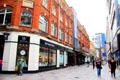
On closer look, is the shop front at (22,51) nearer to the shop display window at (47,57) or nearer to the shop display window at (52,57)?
the shop display window at (47,57)

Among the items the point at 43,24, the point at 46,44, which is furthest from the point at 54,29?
the point at 46,44

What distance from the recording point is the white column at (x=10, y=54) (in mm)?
12125

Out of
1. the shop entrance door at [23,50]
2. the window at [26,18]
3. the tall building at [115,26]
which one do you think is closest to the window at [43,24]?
the window at [26,18]

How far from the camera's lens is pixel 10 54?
12.3m

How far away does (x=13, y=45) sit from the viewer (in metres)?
12.6

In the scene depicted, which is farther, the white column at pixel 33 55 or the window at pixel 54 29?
the window at pixel 54 29

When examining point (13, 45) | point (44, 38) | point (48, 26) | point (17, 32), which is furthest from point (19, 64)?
point (48, 26)

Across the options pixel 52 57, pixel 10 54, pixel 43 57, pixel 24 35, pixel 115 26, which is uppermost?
pixel 115 26

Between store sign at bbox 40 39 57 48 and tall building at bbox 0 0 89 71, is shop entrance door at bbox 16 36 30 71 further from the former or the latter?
store sign at bbox 40 39 57 48

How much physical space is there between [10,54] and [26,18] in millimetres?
4737

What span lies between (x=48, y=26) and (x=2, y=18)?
623 cm

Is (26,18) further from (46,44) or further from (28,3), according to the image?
(46,44)

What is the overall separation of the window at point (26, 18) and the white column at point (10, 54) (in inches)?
79.2

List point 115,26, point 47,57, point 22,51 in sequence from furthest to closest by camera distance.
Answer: point 115,26
point 47,57
point 22,51
